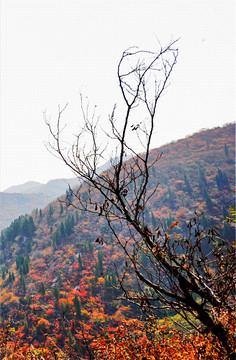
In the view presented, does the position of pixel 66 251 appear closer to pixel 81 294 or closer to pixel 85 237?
pixel 85 237

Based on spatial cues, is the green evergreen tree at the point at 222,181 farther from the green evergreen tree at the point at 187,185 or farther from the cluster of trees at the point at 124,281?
the green evergreen tree at the point at 187,185

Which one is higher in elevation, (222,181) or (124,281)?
(124,281)

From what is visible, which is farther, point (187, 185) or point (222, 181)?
point (187, 185)

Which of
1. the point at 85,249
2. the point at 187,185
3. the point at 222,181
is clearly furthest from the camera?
the point at 187,185

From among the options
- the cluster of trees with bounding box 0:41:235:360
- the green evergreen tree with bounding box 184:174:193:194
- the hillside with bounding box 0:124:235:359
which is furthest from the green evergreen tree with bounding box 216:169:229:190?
the green evergreen tree with bounding box 184:174:193:194

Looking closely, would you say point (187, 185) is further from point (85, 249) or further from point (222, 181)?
point (85, 249)

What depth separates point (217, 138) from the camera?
69.4 metres

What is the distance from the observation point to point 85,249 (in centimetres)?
4034

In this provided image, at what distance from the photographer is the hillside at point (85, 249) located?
25.8 m

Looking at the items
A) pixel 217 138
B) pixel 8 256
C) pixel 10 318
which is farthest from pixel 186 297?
pixel 217 138

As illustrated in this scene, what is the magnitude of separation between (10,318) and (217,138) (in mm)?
66331

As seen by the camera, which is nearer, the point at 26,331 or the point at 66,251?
the point at 26,331

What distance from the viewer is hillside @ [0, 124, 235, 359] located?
2575 centimetres

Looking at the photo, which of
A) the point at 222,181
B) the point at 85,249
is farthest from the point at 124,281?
the point at 222,181
